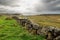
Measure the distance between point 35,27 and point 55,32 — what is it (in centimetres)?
469

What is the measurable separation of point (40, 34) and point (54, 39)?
3.17 metres

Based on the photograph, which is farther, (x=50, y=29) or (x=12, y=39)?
(x=12, y=39)

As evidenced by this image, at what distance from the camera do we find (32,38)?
1590 centimetres

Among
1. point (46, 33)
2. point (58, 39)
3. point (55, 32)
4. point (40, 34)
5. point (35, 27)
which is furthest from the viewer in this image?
point (35, 27)

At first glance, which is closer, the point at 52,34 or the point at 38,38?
the point at 52,34

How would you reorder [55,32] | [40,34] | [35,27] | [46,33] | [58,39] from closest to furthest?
[58,39]
[55,32]
[46,33]
[40,34]
[35,27]

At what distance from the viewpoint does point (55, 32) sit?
45.2 feet

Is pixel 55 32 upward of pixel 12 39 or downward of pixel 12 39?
upward

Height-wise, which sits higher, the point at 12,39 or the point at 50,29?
the point at 50,29

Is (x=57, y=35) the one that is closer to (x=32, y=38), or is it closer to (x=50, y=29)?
(x=50, y=29)

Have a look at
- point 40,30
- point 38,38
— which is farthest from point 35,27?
point 38,38

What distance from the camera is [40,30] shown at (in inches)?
659

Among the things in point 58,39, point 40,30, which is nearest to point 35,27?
point 40,30

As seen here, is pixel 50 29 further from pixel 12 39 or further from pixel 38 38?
pixel 12 39
